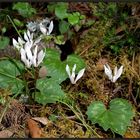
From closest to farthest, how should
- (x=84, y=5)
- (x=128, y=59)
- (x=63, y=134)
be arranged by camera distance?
(x=63, y=134), (x=128, y=59), (x=84, y=5)

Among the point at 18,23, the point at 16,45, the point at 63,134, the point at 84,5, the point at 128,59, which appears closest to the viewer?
the point at 63,134

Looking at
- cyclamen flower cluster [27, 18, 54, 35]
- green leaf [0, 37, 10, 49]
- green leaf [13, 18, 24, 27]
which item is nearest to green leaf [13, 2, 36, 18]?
green leaf [13, 18, 24, 27]

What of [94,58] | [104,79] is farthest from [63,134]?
[94,58]

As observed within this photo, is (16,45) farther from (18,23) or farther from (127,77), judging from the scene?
(127,77)

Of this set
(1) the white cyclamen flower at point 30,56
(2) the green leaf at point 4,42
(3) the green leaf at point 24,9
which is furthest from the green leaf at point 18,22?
(1) the white cyclamen flower at point 30,56

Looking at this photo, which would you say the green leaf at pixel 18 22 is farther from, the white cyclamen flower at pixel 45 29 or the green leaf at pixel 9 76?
the green leaf at pixel 9 76

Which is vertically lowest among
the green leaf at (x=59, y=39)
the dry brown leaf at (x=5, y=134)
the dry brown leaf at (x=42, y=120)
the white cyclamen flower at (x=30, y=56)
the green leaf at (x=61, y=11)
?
the dry brown leaf at (x=5, y=134)

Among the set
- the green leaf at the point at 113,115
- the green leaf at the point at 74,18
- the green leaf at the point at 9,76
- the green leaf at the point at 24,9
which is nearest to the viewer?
the green leaf at the point at 113,115
